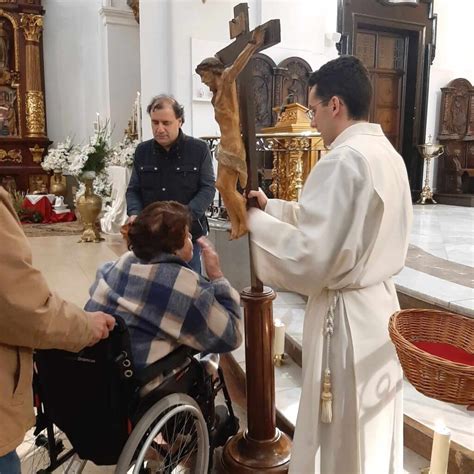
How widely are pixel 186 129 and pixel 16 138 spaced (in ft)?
16.7

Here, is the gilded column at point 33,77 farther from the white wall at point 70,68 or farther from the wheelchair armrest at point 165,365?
the wheelchair armrest at point 165,365

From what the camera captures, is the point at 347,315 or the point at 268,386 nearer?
the point at 347,315

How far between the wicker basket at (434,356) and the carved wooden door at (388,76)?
6976 mm

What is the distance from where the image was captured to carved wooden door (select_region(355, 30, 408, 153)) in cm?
779

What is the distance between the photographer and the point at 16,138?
956 centimetres

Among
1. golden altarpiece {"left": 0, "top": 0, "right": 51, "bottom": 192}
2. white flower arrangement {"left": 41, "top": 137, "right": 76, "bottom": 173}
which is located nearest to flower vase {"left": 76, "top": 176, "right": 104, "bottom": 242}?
white flower arrangement {"left": 41, "top": 137, "right": 76, "bottom": 173}

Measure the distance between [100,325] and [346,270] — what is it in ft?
2.08

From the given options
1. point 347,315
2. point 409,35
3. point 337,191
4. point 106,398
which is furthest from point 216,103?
point 409,35

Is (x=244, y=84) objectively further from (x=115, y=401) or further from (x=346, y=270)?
(x=115, y=401)

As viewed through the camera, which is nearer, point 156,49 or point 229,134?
point 229,134

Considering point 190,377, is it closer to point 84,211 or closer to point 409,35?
point 84,211

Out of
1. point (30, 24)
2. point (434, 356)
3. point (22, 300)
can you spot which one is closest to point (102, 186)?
point (30, 24)

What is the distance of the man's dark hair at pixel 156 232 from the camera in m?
1.53

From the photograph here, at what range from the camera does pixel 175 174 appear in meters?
2.58
